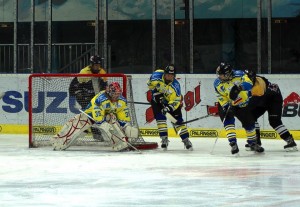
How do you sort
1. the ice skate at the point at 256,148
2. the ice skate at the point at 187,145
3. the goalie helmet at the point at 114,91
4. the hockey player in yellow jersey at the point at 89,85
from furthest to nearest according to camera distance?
the hockey player in yellow jersey at the point at 89,85, the ice skate at the point at 187,145, the ice skate at the point at 256,148, the goalie helmet at the point at 114,91

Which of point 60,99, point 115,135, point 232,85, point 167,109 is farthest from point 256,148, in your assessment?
point 60,99

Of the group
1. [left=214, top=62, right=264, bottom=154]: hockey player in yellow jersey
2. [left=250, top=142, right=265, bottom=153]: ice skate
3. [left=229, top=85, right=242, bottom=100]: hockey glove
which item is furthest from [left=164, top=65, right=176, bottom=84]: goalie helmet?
[left=250, top=142, right=265, bottom=153]: ice skate

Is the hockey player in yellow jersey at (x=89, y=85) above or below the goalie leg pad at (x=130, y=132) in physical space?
above

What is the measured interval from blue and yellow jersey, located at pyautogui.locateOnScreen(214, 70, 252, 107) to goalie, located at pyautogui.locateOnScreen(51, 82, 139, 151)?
1396 mm

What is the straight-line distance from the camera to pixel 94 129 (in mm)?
13305

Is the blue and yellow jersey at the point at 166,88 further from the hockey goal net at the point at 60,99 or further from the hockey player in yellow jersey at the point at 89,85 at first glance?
the hockey player in yellow jersey at the point at 89,85

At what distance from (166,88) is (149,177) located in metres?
3.76

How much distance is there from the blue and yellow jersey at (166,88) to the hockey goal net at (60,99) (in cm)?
72

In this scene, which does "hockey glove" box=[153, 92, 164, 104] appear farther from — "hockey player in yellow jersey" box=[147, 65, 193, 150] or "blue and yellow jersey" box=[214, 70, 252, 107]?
"blue and yellow jersey" box=[214, 70, 252, 107]

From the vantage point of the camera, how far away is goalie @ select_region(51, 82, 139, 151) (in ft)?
41.7

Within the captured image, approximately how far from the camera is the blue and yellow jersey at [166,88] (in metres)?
13.2

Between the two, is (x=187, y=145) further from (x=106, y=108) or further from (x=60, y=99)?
(x=60, y=99)

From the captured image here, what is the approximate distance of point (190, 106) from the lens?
15898 millimetres

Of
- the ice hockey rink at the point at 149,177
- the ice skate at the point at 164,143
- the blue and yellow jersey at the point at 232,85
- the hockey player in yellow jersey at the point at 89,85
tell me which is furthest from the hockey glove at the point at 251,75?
the hockey player in yellow jersey at the point at 89,85
